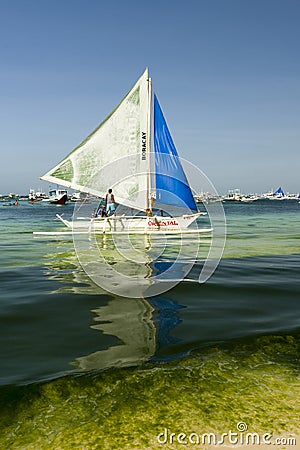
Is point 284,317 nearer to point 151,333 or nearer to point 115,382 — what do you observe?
point 151,333

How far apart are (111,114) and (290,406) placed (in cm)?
2640

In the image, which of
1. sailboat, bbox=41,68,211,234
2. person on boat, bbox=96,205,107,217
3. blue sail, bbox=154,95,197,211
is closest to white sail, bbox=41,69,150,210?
sailboat, bbox=41,68,211,234

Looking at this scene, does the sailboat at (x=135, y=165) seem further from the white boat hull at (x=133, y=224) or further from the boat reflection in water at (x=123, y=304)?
the boat reflection in water at (x=123, y=304)

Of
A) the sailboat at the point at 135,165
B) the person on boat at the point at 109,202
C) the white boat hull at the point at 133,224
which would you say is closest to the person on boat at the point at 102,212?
the person on boat at the point at 109,202

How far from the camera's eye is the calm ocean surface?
4.23m

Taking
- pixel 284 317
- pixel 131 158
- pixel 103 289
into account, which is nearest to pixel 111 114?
pixel 131 158

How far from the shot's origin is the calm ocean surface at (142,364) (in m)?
4.23

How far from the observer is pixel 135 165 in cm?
2770

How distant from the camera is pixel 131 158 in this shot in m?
27.9

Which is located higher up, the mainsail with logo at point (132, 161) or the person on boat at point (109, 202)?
the mainsail with logo at point (132, 161)

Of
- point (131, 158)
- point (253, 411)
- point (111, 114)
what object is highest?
point (111, 114)

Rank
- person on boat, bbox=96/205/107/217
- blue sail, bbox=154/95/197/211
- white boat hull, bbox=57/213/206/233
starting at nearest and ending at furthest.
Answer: white boat hull, bbox=57/213/206/233 → person on boat, bbox=96/205/107/217 → blue sail, bbox=154/95/197/211

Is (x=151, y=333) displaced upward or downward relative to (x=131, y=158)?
downward

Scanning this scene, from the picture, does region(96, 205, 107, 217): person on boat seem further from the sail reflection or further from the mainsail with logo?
the sail reflection
